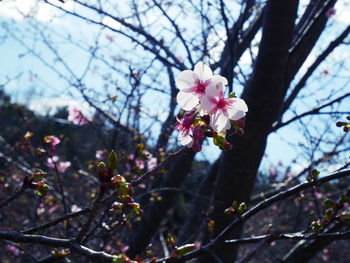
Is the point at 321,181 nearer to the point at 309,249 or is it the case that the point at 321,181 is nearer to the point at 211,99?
the point at 211,99

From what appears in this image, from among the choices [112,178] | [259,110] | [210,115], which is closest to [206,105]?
[210,115]

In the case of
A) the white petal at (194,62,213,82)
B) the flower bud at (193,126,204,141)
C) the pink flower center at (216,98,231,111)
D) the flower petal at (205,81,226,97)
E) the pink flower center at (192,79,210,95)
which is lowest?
the flower bud at (193,126,204,141)

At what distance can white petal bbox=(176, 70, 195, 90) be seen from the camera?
1489 millimetres

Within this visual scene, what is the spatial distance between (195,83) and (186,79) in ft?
0.13

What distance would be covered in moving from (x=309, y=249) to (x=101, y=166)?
2659mm

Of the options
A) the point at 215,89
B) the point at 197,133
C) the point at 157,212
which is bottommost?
the point at 197,133

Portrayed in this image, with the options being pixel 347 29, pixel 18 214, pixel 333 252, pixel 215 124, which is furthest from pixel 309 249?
pixel 333 252

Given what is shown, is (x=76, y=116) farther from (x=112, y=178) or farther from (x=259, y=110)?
(x=112, y=178)

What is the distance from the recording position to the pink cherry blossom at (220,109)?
1.33 m

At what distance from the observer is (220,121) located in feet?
4.35

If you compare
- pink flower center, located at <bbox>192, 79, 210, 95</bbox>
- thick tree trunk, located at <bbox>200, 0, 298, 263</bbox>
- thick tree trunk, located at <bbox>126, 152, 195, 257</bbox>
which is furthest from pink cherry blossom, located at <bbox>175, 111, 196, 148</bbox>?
thick tree trunk, located at <bbox>126, 152, 195, 257</bbox>

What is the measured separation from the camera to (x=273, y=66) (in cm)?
246

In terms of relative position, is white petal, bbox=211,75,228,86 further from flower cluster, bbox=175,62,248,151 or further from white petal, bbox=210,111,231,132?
white petal, bbox=210,111,231,132

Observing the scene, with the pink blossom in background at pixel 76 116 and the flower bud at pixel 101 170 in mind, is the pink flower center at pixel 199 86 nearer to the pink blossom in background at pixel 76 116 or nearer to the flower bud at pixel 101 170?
the flower bud at pixel 101 170
